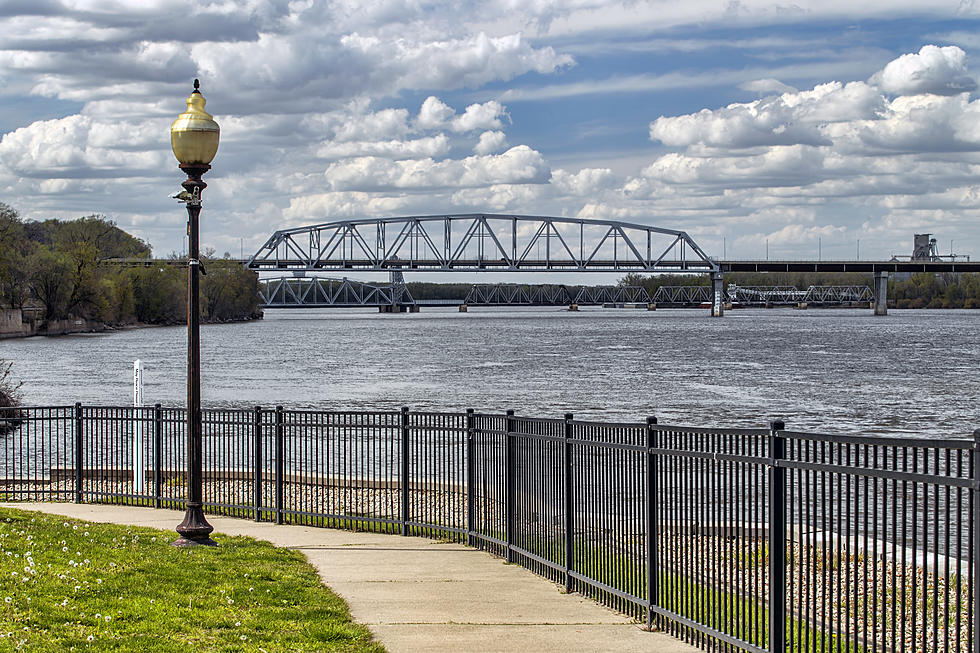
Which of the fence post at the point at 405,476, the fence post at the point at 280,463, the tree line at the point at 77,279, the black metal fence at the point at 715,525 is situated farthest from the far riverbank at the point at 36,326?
the black metal fence at the point at 715,525

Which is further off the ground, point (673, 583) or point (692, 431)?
point (692, 431)

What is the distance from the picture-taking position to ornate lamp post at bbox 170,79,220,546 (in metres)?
13.2

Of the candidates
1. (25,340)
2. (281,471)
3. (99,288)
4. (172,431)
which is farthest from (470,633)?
(99,288)

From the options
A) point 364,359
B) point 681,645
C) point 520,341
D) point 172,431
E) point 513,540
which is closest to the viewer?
point 681,645

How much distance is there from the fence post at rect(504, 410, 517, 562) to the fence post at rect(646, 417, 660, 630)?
323 cm

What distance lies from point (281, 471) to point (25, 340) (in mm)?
117515

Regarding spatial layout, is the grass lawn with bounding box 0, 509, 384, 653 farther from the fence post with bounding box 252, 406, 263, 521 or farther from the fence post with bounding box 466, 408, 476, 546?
the fence post with bounding box 252, 406, 263, 521

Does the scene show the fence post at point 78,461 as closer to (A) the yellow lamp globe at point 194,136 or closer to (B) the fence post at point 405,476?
(B) the fence post at point 405,476

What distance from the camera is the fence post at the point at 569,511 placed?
11.5 meters

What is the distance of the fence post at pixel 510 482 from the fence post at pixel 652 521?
3.23 m

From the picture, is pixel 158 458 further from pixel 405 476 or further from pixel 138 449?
pixel 138 449

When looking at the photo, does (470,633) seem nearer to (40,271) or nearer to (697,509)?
(697,509)

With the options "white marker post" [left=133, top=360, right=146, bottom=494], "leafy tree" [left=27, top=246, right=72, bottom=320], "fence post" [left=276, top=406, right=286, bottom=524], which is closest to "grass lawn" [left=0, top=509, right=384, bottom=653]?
"fence post" [left=276, top=406, right=286, bottom=524]

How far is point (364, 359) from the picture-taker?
9844cm
